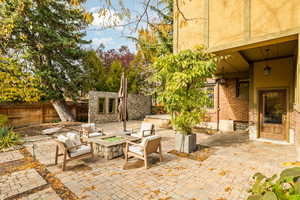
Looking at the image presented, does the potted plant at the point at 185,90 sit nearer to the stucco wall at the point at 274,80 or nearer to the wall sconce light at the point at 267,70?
the wall sconce light at the point at 267,70

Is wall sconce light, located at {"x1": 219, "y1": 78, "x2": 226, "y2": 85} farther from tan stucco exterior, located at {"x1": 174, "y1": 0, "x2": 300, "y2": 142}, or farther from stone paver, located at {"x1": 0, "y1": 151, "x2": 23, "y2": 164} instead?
stone paver, located at {"x1": 0, "y1": 151, "x2": 23, "y2": 164}

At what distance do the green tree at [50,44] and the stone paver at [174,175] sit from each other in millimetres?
7147

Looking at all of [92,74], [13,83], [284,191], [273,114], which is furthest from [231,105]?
[13,83]

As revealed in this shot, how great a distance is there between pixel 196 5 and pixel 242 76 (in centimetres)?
542

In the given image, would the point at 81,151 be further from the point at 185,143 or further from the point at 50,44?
the point at 50,44

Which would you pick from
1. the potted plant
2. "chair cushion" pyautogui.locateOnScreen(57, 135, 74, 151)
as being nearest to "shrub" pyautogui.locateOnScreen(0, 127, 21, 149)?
"chair cushion" pyautogui.locateOnScreen(57, 135, 74, 151)

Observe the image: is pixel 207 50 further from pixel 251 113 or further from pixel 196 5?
pixel 251 113

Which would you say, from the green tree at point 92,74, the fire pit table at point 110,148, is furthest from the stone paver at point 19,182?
the green tree at point 92,74

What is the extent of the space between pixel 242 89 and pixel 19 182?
35.2 feet

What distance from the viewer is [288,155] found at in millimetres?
4949

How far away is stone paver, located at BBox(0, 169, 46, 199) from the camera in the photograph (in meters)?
A: 3.10

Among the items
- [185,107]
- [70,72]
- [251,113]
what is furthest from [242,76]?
[70,72]

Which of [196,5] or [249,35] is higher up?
[196,5]

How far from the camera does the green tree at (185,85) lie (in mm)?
4977
